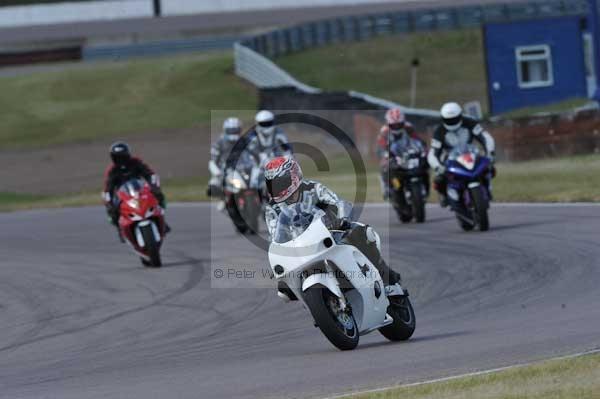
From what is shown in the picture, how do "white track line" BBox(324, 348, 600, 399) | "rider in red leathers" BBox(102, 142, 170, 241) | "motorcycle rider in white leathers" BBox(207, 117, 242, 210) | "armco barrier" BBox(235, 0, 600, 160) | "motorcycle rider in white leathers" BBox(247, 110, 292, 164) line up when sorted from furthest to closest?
"armco barrier" BBox(235, 0, 600, 160) < "motorcycle rider in white leathers" BBox(207, 117, 242, 210) < "motorcycle rider in white leathers" BBox(247, 110, 292, 164) < "rider in red leathers" BBox(102, 142, 170, 241) < "white track line" BBox(324, 348, 600, 399)

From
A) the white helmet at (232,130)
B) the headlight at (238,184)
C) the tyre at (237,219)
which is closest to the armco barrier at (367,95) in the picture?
the white helmet at (232,130)

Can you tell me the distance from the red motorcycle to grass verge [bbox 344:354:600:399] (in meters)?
9.83

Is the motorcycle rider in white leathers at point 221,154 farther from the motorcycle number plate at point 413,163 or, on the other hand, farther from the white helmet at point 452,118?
the white helmet at point 452,118

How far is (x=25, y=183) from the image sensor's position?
3666 cm

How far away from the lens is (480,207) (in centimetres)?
1748

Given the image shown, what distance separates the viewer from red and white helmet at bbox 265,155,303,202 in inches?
377

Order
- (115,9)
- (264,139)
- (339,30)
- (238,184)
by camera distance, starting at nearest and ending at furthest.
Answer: (238,184)
(264,139)
(339,30)
(115,9)

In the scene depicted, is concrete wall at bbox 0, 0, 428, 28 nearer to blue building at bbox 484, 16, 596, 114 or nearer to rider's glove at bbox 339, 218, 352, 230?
blue building at bbox 484, 16, 596, 114

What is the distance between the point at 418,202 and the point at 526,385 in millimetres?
12182

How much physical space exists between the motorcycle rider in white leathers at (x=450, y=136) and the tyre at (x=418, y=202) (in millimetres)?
1314

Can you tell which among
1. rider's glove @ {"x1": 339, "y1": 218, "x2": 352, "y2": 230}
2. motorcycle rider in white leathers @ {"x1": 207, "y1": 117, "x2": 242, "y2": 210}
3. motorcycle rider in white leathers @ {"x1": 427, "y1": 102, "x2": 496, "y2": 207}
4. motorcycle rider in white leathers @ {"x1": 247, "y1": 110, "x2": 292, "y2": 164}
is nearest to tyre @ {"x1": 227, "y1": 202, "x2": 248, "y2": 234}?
motorcycle rider in white leathers @ {"x1": 207, "y1": 117, "x2": 242, "y2": 210}

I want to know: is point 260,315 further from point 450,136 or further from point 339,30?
point 339,30

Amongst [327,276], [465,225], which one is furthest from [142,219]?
[327,276]

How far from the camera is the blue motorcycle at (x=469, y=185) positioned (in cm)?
1748
